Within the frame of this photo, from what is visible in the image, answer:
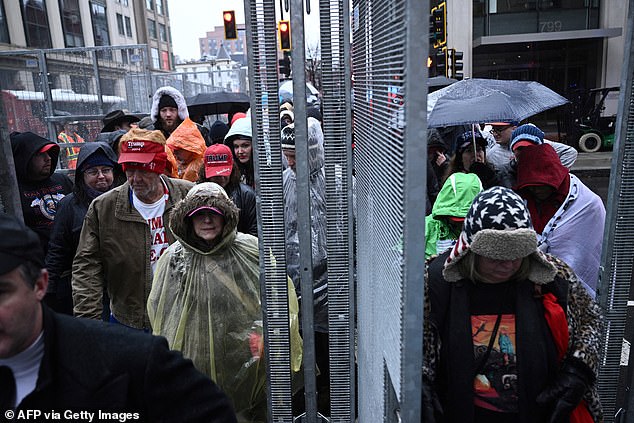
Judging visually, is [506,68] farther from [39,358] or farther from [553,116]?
[39,358]

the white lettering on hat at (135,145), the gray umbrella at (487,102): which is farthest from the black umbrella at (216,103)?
the white lettering on hat at (135,145)

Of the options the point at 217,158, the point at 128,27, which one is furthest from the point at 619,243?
the point at 128,27

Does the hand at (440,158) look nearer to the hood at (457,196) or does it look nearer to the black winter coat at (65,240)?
the hood at (457,196)

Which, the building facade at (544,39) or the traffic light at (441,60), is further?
the building facade at (544,39)

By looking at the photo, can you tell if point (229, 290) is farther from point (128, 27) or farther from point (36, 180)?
point (128, 27)

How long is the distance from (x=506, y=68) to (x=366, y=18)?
1246 inches

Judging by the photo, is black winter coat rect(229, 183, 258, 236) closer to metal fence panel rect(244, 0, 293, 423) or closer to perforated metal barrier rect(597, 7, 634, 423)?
metal fence panel rect(244, 0, 293, 423)

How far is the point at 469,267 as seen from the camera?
2.18 m

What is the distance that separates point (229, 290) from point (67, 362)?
4.77 feet

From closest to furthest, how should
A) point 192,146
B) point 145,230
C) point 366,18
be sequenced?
point 366,18, point 145,230, point 192,146

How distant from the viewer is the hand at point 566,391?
2.14 metres

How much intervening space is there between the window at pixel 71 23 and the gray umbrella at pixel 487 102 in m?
32.5

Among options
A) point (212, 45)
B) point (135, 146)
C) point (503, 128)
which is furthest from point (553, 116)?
point (212, 45)

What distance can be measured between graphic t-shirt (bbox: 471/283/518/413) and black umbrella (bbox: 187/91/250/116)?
31.0ft
